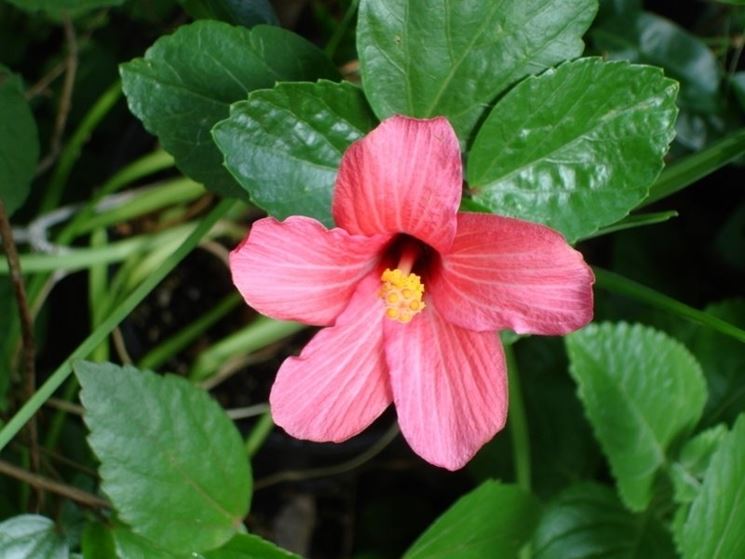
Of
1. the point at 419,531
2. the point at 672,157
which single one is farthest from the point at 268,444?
the point at 672,157

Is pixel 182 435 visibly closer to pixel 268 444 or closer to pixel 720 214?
pixel 268 444

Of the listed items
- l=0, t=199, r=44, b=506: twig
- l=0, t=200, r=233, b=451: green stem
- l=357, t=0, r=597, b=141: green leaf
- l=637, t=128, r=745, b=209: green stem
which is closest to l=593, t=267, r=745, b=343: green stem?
l=637, t=128, r=745, b=209: green stem

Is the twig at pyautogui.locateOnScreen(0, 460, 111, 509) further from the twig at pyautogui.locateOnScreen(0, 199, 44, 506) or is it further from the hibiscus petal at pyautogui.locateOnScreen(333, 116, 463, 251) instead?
the hibiscus petal at pyautogui.locateOnScreen(333, 116, 463, 251)

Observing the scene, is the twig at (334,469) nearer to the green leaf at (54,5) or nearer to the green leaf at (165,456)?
the green leaf at (165,456)

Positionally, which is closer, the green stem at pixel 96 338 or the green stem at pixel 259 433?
the green stem at pixel 96 338

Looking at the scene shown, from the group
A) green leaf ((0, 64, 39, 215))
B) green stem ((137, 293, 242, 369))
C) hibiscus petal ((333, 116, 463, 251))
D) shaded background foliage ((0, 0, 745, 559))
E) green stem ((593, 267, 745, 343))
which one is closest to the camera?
hibiscus petal ((333, 116, 463, 251))

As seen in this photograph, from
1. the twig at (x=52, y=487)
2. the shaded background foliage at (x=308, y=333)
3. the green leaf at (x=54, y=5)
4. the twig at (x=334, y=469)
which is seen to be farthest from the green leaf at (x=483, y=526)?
the green leaf at (x=54, y=5)
